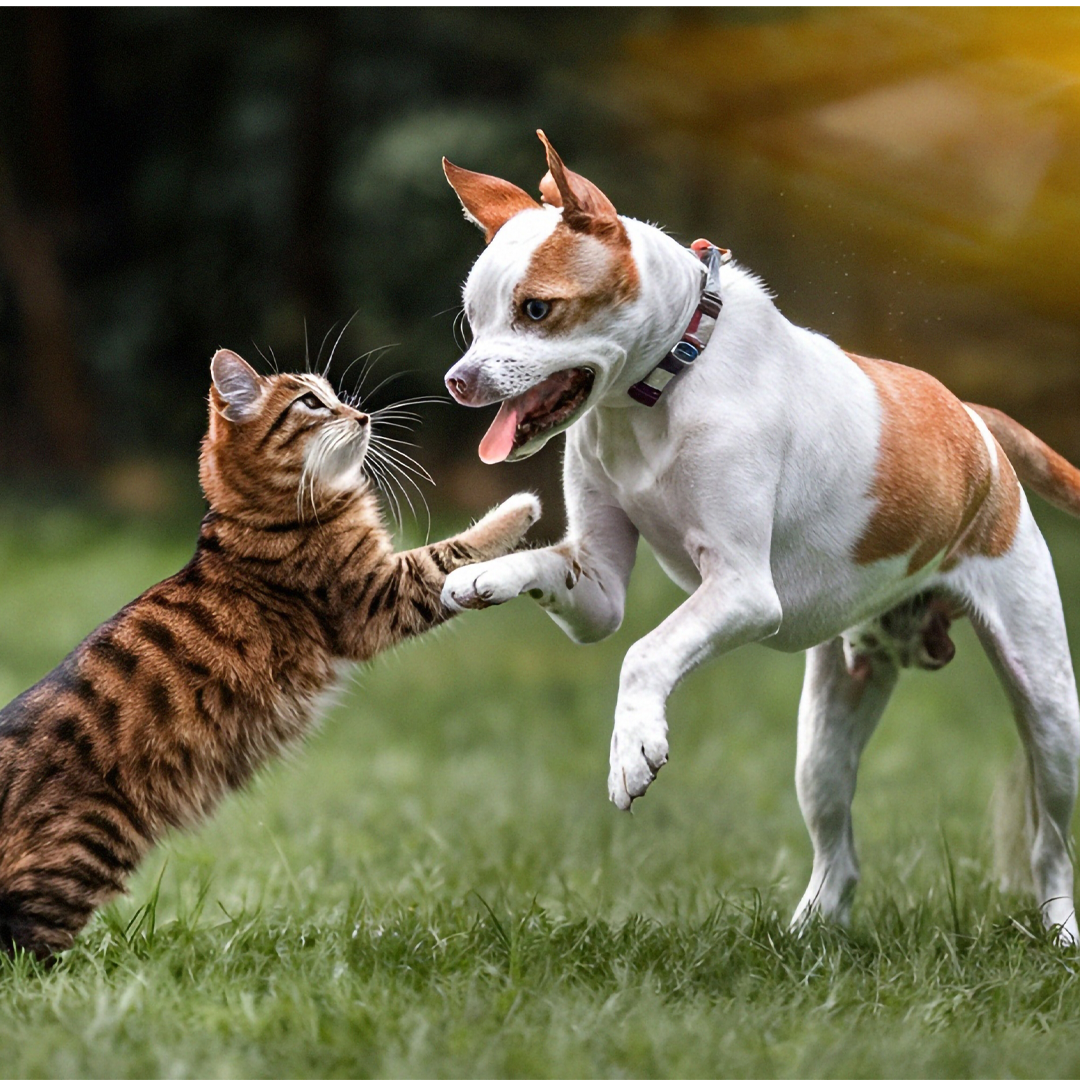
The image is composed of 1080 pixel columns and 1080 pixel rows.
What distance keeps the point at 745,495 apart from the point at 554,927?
115 cm

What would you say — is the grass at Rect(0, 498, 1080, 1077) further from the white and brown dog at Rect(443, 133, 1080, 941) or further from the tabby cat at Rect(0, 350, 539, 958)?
the white and brown dog at Rect(443, 133, 1080, 941)

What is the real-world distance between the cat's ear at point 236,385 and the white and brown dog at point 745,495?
2.45ft

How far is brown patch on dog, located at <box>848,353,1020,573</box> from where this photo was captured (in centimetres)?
340

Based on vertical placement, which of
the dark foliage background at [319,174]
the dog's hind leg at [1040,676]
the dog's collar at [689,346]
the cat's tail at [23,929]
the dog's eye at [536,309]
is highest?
the dog's eye at [536,309]

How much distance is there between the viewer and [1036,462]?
4039 millimetres

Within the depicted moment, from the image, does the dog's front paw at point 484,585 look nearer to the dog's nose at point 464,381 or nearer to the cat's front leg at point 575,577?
the cat's front leg at point 575,577

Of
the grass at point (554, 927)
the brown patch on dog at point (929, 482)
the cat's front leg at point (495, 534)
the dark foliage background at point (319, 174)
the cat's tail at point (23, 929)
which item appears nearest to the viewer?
the grass at point (554, 927)

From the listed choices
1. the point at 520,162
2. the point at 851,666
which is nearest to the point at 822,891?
the point at 851,666

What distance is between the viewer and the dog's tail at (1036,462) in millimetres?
4020

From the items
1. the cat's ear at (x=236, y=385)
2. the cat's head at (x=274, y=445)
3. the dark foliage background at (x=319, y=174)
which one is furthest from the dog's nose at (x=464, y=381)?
the dark foliage background at (x=319, y=174)

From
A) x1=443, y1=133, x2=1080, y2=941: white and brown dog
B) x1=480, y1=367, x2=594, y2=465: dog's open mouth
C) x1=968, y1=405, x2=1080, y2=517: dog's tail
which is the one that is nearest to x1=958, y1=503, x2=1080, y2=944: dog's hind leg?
x1=443, y1=133, x2=1080, y2=941: white and brown dog

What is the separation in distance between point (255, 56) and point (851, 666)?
11.3m

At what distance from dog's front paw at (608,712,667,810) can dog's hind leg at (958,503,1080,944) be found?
1.15m

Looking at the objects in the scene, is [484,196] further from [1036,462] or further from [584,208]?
[1036,462]
